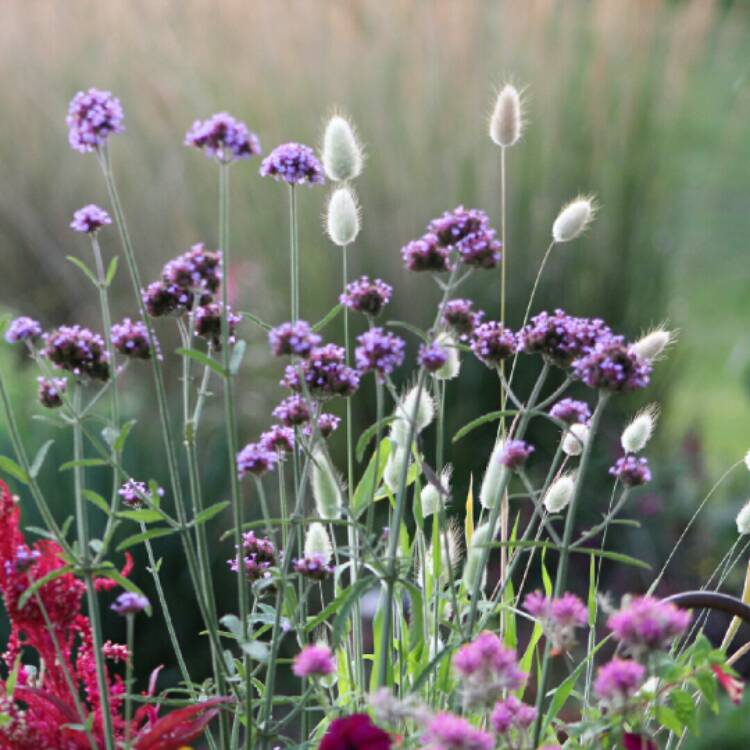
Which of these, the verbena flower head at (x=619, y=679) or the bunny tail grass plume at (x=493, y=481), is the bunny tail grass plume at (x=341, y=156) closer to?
the bunny tail grass plume at (x=493, y=481)

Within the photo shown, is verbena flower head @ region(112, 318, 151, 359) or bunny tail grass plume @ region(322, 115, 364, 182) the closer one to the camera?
verbena flower head @ region(112, 318, 151, 359)

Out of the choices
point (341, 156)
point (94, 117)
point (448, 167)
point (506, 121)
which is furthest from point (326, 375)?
point (448, 167)

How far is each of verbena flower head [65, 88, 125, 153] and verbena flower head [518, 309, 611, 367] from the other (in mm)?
398

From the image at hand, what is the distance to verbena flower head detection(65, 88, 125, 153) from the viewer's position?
1063 mm

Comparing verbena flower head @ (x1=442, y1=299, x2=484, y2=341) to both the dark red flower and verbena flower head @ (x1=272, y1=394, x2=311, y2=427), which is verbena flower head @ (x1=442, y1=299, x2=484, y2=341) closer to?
verbena flower head @ (x1=272, y1=394, x2=311, y2=427)

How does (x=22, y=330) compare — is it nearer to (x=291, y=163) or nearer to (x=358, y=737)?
(x=291, y=163)

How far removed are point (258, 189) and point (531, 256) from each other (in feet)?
2.88

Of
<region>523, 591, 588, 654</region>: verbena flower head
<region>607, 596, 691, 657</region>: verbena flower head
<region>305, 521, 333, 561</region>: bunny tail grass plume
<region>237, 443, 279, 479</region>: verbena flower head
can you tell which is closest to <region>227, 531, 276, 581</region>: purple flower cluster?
<region>305, 521, 333, 561</region>: bunny tail grass plume

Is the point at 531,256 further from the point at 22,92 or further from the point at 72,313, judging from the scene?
the point at 22,92

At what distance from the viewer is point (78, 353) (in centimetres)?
106

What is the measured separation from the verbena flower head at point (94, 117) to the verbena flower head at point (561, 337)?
1.30ft

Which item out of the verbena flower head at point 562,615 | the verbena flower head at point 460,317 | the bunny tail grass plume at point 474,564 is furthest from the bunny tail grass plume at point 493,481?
the verbena flower head at point 562,615

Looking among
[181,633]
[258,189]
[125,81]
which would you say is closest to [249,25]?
[125,81]

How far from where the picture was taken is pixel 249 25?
4875 millimetres
